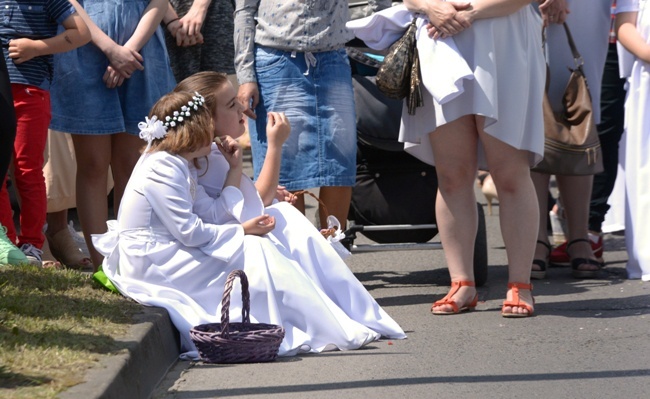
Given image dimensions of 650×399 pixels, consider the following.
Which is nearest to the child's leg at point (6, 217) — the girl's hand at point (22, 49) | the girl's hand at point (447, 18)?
the girl's hand at point (22, 49)

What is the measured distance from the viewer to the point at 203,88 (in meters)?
5.62

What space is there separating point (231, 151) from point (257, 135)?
0.75 metres

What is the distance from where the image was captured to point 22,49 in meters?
5.93

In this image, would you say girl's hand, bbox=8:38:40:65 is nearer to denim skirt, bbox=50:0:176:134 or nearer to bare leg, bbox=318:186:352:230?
denim skirt, bbox=50:0:176:134

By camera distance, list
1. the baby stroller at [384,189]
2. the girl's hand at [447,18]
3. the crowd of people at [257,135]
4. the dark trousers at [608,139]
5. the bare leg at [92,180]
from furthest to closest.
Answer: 1. the dark trousers at [608,139]
2. the baby stroller at [384,189]
3. the bare leg at [92,180]
4. the girl's hand at [447,18]
5. the crowd of people at [257,135]

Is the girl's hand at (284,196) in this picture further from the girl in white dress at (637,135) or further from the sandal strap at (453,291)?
the girl in white dress at (637,135)

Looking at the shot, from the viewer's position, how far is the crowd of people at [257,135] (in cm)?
527

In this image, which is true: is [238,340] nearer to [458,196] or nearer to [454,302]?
[454,302]

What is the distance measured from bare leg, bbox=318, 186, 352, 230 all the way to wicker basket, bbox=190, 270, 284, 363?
1587mm

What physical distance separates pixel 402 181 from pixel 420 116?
98 centimetres

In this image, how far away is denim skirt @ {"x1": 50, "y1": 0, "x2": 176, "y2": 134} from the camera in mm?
6148

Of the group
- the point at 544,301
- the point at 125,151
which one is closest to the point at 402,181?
the point at 544,301

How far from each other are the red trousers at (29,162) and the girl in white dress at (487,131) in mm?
1744

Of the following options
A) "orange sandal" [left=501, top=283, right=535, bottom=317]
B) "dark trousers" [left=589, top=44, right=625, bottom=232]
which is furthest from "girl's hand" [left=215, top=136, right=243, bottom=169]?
"dark trousers" [left=589, top=44, right=625, bottom=232]
